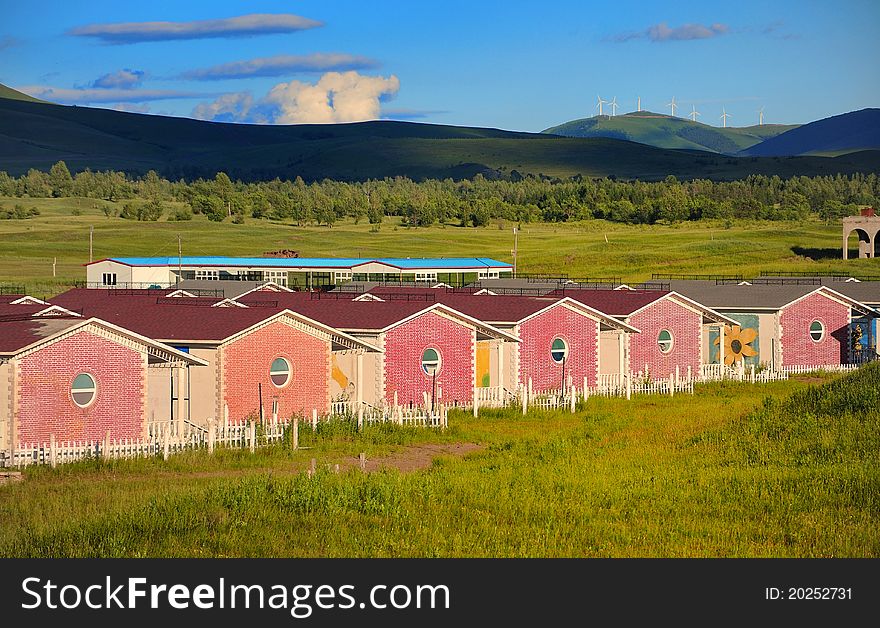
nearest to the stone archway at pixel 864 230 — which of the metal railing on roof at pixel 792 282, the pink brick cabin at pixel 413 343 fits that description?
the metal railing on roof at pixel 792 282

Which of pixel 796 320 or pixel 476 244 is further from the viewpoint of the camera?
pixel 476 244

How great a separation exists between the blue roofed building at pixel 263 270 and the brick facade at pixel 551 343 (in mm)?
34716

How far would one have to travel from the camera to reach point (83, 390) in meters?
38.7

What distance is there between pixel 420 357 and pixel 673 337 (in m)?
14.4

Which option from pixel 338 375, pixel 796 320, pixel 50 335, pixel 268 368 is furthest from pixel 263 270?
pixel 50 335

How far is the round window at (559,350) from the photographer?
54.8m

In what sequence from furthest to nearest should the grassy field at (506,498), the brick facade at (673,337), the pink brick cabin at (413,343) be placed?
1. the brick facade at (673,337)
2. the pink brick cabin at (413,343)
3. the grassy field at (506,498)

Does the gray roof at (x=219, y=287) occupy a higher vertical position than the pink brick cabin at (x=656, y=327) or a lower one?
higher

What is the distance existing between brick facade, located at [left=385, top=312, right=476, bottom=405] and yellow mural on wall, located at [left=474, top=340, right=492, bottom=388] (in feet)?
3.15

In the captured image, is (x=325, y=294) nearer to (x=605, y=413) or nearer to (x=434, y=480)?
(x=605, y=413)

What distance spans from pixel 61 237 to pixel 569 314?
378 feet

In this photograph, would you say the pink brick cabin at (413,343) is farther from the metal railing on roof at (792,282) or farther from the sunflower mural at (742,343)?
the metal railing on roof at (792,282)

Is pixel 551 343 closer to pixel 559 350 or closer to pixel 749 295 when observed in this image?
pixel 559 350
